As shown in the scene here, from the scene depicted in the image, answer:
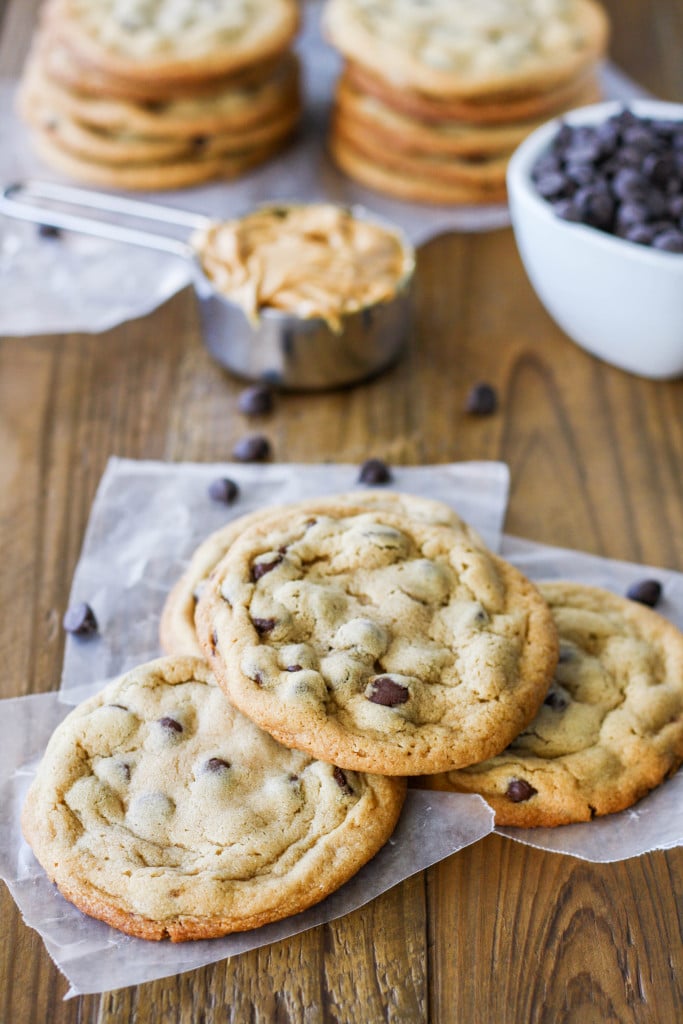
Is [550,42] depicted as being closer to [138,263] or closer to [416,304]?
[416,304]

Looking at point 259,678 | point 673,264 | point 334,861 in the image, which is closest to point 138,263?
point 673,264

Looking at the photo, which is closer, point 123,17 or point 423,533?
point 423,533

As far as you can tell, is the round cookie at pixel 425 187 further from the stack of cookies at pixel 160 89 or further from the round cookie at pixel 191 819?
the round cookie at pixel 191 819

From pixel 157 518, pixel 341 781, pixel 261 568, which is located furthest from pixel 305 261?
pixel 341 781

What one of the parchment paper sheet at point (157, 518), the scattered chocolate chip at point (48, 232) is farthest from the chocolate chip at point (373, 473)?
the scattered chocolate chip at point (48, 232)

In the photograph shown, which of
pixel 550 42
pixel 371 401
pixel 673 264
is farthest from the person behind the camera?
pixel 550 42
